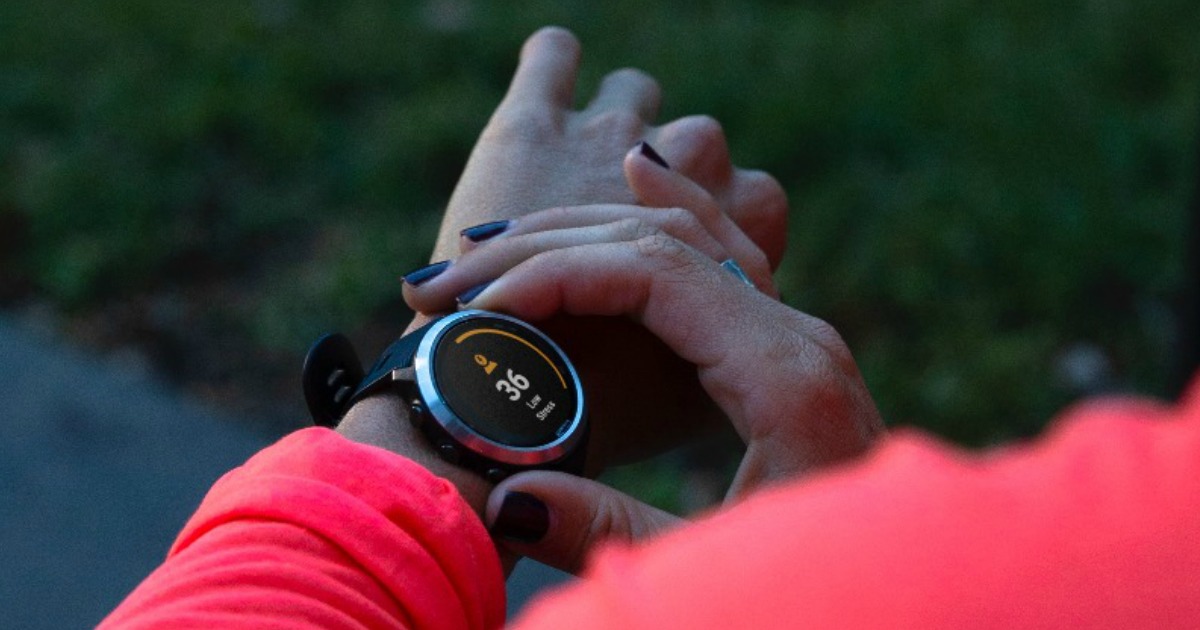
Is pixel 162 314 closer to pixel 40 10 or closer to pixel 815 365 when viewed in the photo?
pixel 40 10

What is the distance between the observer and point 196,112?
3.90 meters

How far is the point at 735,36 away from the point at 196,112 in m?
1.57

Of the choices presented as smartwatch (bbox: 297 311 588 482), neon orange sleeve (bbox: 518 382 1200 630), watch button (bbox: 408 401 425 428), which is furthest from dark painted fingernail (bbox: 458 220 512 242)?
neon orange sleeve (bbox: 518 382 1200 630)

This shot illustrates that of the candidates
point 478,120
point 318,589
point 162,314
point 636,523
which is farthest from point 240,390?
point 318,589

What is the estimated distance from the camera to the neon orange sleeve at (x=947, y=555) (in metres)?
0.64

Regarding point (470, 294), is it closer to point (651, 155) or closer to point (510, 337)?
point (510, 337)

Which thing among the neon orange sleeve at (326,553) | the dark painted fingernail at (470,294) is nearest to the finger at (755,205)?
the dark painted fingernail at (470,294)

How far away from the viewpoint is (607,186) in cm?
182

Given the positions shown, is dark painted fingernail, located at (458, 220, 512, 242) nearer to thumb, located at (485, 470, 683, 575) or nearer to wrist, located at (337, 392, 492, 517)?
wrist, located at (337, 392, 492, 517)

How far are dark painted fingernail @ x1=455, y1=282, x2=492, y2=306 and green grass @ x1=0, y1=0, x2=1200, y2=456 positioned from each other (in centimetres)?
173

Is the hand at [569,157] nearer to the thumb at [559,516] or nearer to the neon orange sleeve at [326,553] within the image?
the thumb at [559,516]

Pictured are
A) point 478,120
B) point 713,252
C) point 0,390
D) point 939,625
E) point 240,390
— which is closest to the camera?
point 939,625

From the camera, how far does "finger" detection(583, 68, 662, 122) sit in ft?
6.38

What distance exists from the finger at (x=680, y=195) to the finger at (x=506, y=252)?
103 mm
